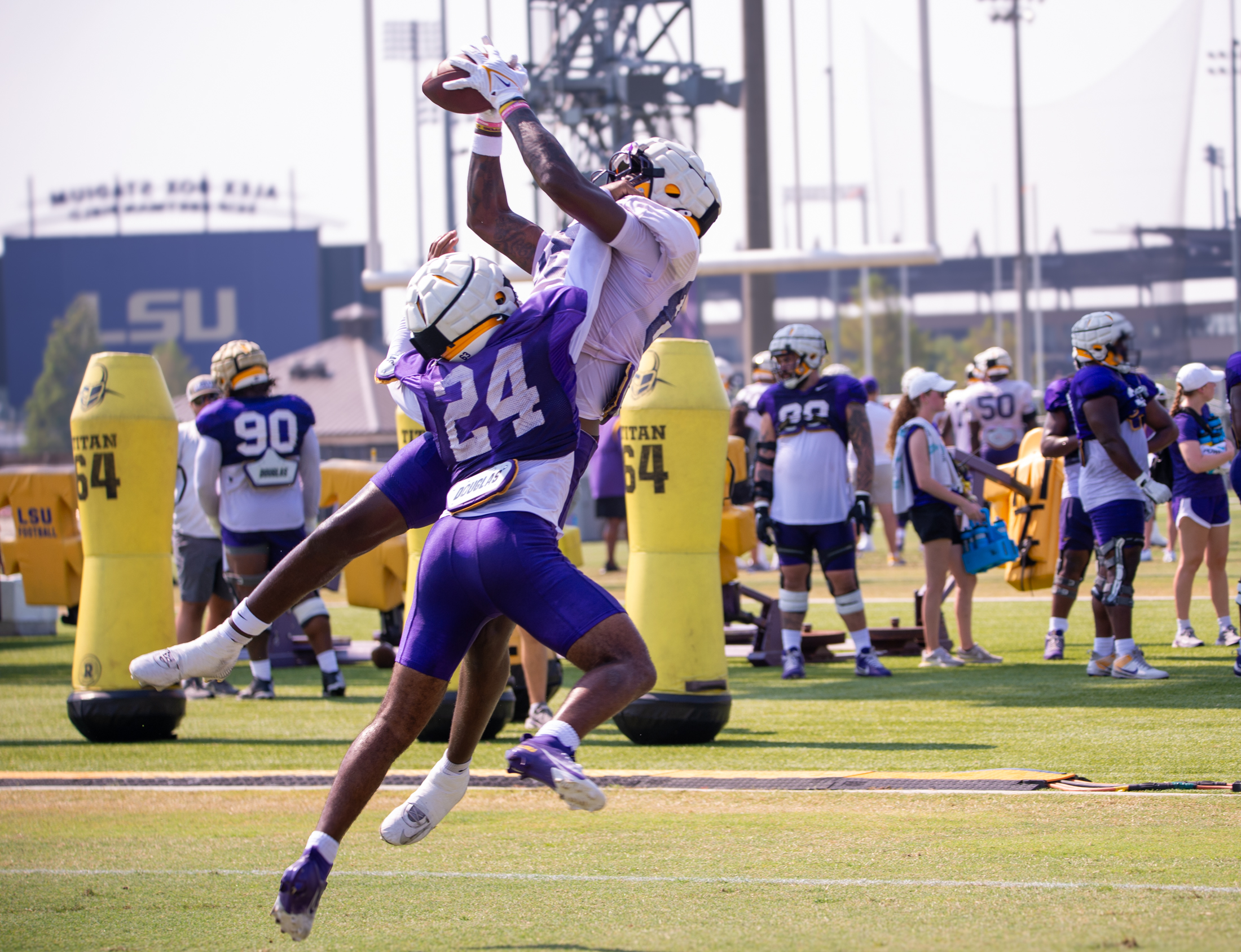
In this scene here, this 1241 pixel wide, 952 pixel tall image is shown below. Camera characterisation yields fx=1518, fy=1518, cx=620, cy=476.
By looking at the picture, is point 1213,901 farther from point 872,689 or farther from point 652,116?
point 652,116

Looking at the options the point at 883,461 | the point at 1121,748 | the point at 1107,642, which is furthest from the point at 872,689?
the point at 883,461

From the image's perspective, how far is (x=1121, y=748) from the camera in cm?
676

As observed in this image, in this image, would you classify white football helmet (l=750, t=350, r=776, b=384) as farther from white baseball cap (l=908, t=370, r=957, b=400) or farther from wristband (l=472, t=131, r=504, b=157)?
wristband (l=472, t=131, r=504, b=157)

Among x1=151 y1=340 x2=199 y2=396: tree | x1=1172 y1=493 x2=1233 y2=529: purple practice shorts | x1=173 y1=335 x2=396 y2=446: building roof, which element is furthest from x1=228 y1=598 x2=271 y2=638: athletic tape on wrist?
x1=151 y1=340 x2=199 y2=396: tree

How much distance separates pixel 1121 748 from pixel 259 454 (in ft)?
17.3

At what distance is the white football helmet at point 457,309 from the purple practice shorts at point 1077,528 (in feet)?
20.6

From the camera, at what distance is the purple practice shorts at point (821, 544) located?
9773 millimetres

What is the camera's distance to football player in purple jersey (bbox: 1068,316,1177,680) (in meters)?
8.49

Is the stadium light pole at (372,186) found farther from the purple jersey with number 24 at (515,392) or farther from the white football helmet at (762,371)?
the purple jersey with number 24 at (515,392)

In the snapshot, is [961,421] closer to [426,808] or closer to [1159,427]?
[1159,427]

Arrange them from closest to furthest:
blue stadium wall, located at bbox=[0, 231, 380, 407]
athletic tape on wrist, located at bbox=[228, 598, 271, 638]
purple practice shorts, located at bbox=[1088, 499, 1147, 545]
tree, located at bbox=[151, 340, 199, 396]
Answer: athletic tape on wrist, located at bbox=[228, 598, 271, 638] → purple practice shorts, located at bbox=[1088, 499, 1147, 545] → tree, located at bbox=[151, 340, 199, 396] → blue stadium wall, located at bbox=[0, 231, 380, 407]

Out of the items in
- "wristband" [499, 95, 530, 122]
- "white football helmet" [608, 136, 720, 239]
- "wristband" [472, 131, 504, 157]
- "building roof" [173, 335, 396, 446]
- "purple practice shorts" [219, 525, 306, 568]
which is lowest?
"purple practice shorts" [219, 525, 306, 568]

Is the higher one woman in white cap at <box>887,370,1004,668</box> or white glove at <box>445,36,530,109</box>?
white glove at <box>445,36,530,109</box>

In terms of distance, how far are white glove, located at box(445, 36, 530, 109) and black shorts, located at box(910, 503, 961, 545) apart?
19.0ft
